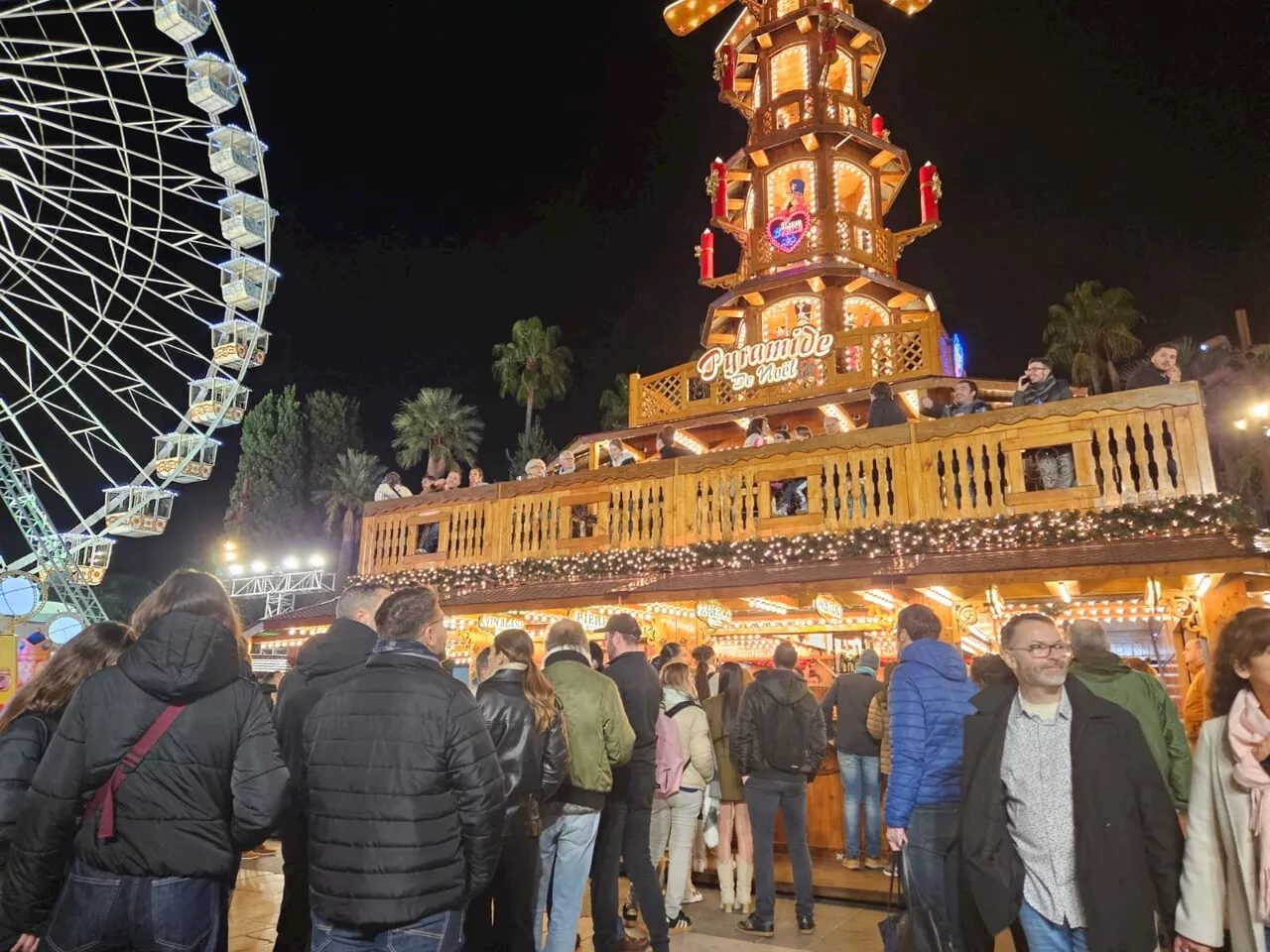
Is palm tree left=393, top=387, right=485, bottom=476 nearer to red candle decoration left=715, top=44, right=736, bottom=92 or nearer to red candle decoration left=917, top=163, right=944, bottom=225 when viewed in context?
red candle decoration left=715, top=44, right=736, bottom=92

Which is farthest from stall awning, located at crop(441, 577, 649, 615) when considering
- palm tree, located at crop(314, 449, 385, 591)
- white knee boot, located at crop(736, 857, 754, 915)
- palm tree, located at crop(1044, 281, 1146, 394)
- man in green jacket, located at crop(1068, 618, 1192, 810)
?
palm tree, located at crop(314, 449, 385, 591)

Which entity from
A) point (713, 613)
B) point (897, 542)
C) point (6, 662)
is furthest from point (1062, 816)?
point (6, 662)

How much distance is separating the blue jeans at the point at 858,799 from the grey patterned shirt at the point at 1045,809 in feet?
14.5

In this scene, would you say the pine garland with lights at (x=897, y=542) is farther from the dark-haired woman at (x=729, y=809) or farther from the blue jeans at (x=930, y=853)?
the blue jeans at (x=930, y=853)

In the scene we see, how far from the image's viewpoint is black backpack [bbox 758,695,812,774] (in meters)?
6.01

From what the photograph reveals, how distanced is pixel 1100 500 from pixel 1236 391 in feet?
34.3

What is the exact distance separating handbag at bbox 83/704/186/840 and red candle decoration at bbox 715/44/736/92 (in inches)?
953

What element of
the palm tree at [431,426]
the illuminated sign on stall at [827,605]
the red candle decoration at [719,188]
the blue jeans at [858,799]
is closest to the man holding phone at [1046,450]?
the illuminated sign on stall at [827,605]

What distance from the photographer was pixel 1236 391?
16.2 metres

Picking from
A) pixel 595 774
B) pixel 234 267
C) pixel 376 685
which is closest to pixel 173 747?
pixel 376 685

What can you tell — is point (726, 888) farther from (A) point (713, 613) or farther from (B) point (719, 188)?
(B) point (719, 188)

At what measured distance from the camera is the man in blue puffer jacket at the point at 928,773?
400cm

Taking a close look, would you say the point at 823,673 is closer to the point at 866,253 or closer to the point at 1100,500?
the point at 1100,500

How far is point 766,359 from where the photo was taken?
17203mm
